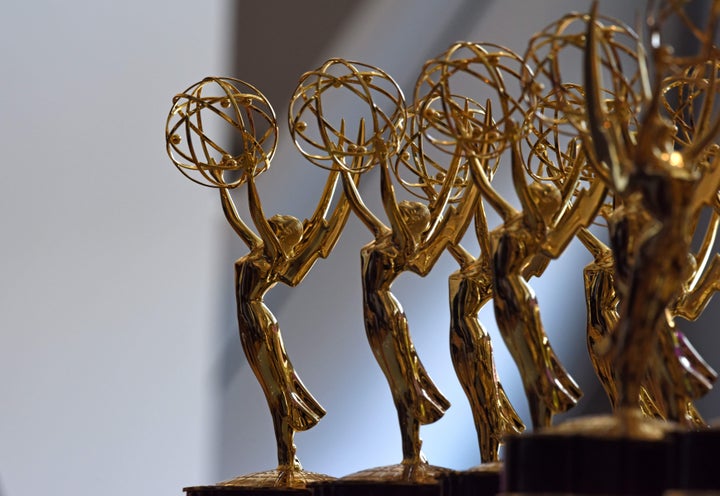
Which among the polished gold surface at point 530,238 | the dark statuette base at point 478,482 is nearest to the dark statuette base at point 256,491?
the polished gold surface at point 530,238

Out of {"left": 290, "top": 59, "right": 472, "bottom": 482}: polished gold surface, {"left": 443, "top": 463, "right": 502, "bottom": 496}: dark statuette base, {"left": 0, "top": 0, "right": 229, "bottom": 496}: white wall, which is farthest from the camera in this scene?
{"left": 0, "top": 0, "right": 229, "bottom": 496}: white wall

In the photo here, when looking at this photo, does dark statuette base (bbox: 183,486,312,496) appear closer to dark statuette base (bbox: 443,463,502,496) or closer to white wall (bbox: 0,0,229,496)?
dark statuette base (bbox: 443,463,502,496)

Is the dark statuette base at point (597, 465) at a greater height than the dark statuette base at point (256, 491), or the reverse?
the dark statuette base at point (597, 465)

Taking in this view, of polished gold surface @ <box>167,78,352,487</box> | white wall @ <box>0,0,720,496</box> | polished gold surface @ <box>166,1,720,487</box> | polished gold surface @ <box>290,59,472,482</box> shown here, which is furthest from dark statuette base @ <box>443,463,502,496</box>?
white wall @ <box>0,0,720,496</box>

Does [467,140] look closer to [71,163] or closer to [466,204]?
[466,204]

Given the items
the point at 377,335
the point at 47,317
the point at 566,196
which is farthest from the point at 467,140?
the point at 47,317

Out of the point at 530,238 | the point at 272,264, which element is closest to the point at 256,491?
the point at 272,264

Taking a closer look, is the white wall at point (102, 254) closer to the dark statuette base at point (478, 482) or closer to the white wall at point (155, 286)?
the white wall at point (155, 286)

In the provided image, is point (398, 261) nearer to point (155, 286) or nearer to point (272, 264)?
point (272, 264)

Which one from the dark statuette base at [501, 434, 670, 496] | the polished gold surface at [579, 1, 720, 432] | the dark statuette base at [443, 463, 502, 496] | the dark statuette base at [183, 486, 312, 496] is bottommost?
the dark statuette base at [183, 486, 312, 496]

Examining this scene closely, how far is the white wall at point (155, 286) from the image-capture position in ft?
5.53

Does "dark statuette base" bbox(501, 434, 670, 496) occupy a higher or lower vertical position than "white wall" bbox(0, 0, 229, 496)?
lower

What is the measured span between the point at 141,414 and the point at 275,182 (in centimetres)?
38

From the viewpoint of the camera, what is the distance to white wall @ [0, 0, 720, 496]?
1685 millimetres
